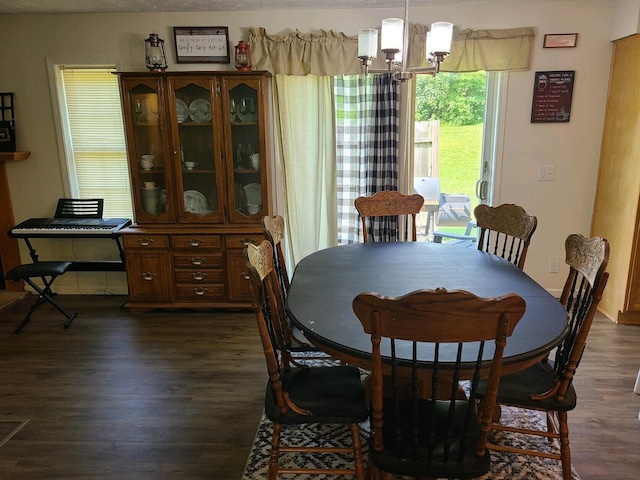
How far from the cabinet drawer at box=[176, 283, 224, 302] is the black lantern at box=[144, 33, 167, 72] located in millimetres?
1685

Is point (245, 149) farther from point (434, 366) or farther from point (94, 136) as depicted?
point (434, 366)

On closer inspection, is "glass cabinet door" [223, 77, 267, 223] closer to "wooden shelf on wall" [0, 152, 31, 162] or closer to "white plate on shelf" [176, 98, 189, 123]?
"white plate on shelf" [176, 98, 189, 123]

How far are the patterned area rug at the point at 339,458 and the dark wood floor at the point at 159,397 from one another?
0.07 meters

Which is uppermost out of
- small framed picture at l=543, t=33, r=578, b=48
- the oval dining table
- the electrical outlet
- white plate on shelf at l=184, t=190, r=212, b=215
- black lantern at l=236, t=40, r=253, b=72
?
small framed picture at l=543, t=33, r=578, b=48

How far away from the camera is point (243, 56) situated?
133 inches

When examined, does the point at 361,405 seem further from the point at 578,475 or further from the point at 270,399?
the point at 578,475

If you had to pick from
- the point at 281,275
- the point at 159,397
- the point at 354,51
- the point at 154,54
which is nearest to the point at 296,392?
the point at 281,275

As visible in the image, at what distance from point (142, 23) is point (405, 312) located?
341cm

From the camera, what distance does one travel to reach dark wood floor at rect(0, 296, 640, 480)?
2.04 m

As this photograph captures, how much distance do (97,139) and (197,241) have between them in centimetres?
135

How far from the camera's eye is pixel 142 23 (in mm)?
3561

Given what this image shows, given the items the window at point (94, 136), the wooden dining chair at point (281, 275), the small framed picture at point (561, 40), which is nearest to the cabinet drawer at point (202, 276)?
the window at point (94, 136)

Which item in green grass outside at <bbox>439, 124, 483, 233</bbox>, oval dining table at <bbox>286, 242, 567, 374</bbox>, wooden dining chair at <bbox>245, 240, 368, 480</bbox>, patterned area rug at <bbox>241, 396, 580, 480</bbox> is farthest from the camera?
green grass outside at <bbox>439, 124, 483, 233</bbox>

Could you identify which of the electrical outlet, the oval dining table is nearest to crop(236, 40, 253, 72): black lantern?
the oval dining table
